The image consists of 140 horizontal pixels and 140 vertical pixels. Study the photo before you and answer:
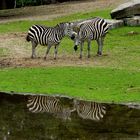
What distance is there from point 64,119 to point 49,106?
1381mm

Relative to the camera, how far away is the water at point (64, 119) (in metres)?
12.4

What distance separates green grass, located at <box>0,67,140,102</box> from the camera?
653 inches

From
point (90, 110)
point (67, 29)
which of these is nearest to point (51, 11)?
point (67, 29)

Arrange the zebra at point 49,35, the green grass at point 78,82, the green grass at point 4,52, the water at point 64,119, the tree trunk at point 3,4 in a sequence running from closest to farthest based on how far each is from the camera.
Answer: the water at point 64,119
the green grass at point 78,82
the zebra at point 49,35
the green grass at point 4,52
the tree trunk at point 3,4

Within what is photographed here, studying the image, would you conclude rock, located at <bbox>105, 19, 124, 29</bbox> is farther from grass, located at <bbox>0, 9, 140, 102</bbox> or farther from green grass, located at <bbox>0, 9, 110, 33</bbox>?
grass, located at <bbox>0, 9, 140, 102</bbox>

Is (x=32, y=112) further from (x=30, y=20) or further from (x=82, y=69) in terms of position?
(x=30, y=20)

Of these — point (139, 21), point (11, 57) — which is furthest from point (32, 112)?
point (139, 21)

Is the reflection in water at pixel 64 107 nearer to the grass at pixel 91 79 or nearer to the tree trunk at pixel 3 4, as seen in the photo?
the grass at pixel 91 79

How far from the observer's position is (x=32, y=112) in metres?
14.6

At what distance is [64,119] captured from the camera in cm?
1383

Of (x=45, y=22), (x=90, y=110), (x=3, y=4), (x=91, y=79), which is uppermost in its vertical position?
(x=3, y=4)

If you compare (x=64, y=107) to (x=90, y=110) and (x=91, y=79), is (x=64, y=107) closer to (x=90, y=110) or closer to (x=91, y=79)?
(x=90, y=110)

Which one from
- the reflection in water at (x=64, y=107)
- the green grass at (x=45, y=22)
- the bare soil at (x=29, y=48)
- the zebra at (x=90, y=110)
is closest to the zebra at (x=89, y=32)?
the bare soil at (x=29, y=48)

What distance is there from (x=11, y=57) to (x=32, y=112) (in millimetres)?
9596
